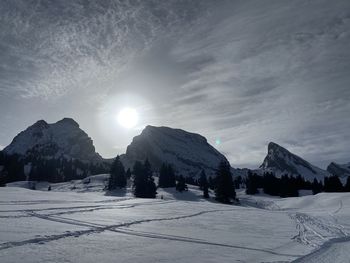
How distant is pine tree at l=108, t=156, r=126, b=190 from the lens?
323 ft

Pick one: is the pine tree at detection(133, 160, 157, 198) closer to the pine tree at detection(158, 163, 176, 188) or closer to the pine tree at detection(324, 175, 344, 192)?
the pine tree at detection(158, 163, 176, 188)

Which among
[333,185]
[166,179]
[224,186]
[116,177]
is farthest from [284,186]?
[116,177]

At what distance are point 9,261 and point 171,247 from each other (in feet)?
18.6

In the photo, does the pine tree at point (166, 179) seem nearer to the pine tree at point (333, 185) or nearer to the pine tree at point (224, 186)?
the pine tree at point (224, 186)

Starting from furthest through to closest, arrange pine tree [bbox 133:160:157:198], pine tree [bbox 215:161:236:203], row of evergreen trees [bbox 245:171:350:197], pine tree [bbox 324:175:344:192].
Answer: row of evergreen trees [bbox 245:171:350:197]
pine tree [bbox 324:175:344:192]
pine tree [bbox 133:160:157:198]
pine tree [bbox 215:161:236:203]

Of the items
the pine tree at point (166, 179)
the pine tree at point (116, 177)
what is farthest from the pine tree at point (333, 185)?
the pine tree at point (116, 177)

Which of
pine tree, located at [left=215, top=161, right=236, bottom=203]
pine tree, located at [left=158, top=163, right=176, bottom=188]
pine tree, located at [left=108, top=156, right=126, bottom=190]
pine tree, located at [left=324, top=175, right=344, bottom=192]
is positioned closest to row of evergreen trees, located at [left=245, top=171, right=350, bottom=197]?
pine tree, located at [left=324, top=175, right=344, bottom=192]

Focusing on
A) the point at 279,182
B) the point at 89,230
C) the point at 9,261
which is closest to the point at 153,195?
the point at 279,182

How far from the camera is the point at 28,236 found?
11.7 metres

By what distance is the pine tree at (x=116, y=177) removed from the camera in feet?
323

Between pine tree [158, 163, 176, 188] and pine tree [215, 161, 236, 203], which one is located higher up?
pine tree [158, 163, 176, 188]

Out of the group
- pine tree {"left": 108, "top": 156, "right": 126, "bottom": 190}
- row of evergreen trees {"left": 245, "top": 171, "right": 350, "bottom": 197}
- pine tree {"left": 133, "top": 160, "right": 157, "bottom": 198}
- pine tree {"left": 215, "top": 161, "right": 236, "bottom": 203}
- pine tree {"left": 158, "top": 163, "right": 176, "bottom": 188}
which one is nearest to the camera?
pine tree {"left": 215, "top": 161, "right": 236, "bottom": 203}

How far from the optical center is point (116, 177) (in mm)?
100000

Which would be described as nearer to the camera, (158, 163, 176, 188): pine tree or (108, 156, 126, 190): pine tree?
(108, 156, 126, 190): pine tree
